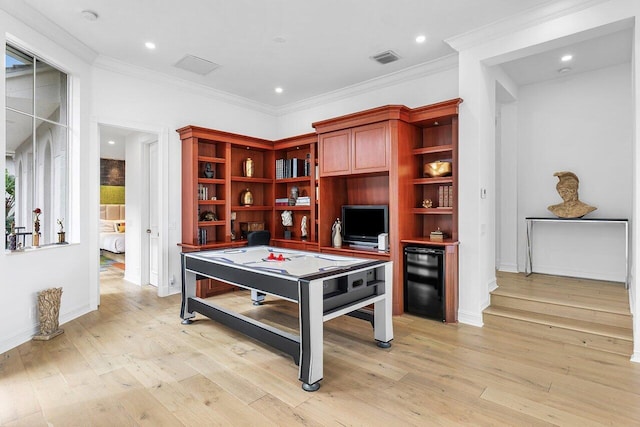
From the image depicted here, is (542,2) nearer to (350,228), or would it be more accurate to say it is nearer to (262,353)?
(350,228)

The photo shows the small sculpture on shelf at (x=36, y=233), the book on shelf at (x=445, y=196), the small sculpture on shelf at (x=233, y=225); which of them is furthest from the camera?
the small sculpture on shelf at (x=233, y=225)

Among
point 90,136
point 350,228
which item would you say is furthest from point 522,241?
point 90,136

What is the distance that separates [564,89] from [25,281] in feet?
22.3

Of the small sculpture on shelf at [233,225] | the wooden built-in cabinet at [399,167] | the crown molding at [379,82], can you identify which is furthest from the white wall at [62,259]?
the crown molding at [379,82]

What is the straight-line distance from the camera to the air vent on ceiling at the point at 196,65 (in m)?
4.39

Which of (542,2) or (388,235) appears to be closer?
(542,2)

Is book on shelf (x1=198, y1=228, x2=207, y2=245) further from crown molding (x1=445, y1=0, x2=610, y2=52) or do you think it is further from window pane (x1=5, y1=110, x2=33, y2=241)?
crown molding (x1=445, y1=0, x2=610, y2=52)

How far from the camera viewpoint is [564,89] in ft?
15.8

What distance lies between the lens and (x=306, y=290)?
2498mm

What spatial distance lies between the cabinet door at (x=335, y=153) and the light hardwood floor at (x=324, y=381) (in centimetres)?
208

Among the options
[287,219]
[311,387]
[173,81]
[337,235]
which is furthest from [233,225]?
[311,387]

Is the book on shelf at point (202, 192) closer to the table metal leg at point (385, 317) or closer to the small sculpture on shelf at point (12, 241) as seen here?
the small sculpture on shelf at point (12, 241)

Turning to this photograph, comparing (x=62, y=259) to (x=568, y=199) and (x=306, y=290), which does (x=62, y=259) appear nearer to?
(x=306, y=290)

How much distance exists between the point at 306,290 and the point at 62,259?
303 centimetres
